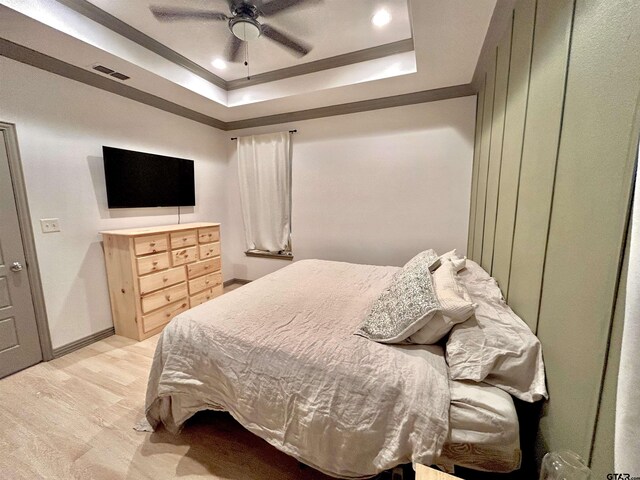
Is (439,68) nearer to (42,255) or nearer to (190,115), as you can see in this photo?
(190,115)

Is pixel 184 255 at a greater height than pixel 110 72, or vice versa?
pixel 110 72

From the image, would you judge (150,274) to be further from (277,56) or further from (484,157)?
(484,157)

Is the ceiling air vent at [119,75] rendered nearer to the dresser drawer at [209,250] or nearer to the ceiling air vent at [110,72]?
the ceiling air vent at [110,72]

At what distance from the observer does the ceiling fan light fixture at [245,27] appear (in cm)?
199

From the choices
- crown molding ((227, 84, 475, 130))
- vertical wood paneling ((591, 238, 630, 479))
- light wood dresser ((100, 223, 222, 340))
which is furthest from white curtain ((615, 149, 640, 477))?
light wood dresser ((100, 223, 222, 340))

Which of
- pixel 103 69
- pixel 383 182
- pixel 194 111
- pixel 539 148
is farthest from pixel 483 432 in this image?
pixel 194 111

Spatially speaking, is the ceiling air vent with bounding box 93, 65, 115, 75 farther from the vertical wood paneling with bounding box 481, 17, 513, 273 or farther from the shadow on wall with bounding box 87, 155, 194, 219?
the vertical wood paneling with bounding box 481, 17, 513, 273

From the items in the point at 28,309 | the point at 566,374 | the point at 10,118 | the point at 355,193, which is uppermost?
the point at 10,118

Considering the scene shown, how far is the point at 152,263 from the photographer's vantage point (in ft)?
8.82

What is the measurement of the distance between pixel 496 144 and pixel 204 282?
11.1ft

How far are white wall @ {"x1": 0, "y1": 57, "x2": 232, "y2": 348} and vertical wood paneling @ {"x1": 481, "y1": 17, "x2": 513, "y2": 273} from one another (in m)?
3.47

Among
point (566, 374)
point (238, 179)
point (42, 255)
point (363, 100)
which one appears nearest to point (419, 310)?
point (566, 374)

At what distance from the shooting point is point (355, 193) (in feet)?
11.1

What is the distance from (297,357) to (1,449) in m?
1.81
